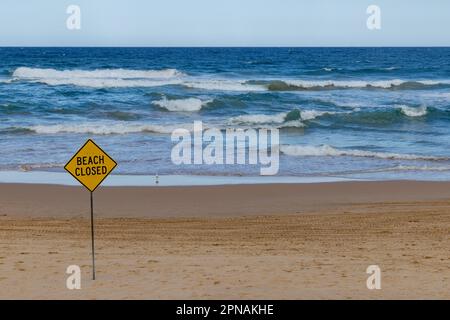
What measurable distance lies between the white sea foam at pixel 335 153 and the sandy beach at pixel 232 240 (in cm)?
419

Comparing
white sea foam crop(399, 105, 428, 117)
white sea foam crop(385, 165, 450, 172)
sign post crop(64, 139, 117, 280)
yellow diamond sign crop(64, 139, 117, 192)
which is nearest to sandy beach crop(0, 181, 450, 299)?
sign post crop(64, 139, 117, 280)

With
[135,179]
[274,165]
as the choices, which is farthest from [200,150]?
[135,179]

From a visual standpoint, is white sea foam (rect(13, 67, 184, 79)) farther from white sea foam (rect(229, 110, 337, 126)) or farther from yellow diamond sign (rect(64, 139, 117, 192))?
yellow diamond sign (rect(64, 139, 117, 192))

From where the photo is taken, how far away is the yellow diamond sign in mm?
8469

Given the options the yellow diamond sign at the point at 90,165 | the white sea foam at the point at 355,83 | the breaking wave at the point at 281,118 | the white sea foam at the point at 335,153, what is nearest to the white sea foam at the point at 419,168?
the white sea foam at the point at 335,153

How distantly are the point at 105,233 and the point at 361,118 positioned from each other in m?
20.7

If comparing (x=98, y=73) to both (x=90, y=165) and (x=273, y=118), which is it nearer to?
(x=273, y=118)

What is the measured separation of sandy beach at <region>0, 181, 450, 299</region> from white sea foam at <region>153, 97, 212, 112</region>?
19633 mm

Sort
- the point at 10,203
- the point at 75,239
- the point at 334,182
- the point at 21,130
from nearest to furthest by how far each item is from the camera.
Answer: the point at 75,239, the point at 10,203, the point at 334,182, the point at 21,130

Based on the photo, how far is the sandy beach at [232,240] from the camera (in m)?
8.28

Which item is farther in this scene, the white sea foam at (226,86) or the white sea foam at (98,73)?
the white sea foam at (98,73)

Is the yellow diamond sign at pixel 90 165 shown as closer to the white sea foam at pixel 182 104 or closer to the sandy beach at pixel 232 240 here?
the sandy beach at pixel 232 240

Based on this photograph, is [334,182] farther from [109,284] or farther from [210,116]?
[210,116]

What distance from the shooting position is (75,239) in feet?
36.4
